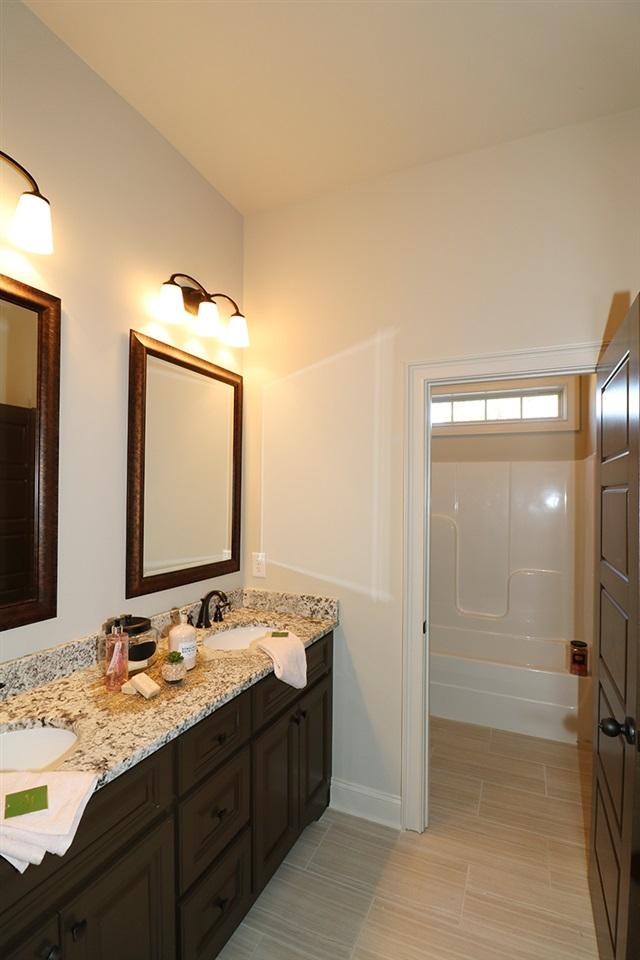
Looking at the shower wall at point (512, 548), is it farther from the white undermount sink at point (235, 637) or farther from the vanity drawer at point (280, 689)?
the white undermount sink at point (235, 637)

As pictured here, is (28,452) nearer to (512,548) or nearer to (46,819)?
(46,819)

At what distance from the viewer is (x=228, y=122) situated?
1937 mm

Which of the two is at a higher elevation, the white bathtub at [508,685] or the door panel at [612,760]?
the door panel at [612,760]

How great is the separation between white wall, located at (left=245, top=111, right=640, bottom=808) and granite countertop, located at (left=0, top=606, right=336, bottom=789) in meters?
0.75

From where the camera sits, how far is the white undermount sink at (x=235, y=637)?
2121 mm

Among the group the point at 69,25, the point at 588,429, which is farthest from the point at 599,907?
the point at 69,25

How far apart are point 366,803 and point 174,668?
1.38m

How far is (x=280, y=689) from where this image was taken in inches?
72.3

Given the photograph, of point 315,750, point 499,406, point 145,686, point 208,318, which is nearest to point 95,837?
point 145,686

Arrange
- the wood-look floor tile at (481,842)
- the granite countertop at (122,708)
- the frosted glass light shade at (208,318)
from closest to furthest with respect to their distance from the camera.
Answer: the granite countertop at (122,708), the wood-look floor tile at (481,842), the frosted glass light shade at (208,318)

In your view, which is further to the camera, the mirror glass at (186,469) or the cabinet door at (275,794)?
the mirror glass at (186,469)

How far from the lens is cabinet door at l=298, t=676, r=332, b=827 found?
2.03m

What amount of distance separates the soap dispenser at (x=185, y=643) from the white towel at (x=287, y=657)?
302 mm

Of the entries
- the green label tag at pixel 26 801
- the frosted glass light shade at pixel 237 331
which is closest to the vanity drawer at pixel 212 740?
the green label tag at pixel 26 801
